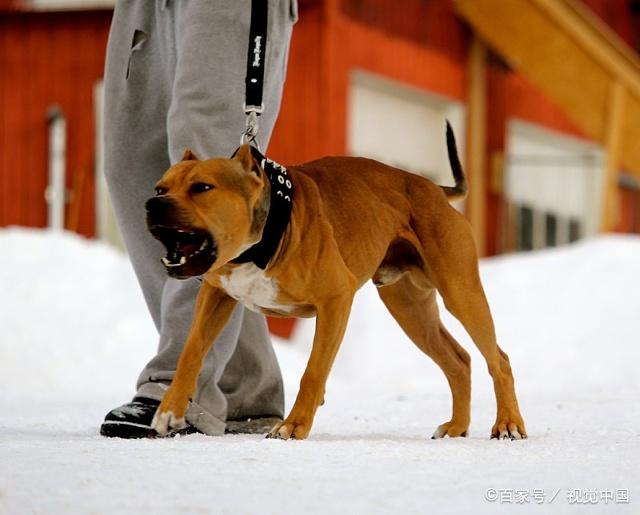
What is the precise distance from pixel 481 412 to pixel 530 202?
720cm

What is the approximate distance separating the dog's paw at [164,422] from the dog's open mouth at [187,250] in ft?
1.84

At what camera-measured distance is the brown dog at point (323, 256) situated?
2.82 metres

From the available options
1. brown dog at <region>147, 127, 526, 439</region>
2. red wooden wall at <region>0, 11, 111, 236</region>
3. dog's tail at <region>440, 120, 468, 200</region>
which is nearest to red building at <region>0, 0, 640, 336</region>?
red wooden wall at <region>0, 11, 111, 236</region>

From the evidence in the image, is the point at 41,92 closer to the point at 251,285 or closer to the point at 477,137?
the point at 477,137

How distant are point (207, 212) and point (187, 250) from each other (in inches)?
4.2

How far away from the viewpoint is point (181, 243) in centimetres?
278

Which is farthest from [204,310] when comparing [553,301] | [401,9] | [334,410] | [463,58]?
[463,58]

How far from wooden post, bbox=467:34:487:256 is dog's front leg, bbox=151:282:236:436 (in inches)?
308

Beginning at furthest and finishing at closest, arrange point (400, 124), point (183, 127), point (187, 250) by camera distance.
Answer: point (400, 124)
point (183, 127)
point (187, 250)

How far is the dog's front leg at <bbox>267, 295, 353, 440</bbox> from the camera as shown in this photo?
3.09 meters

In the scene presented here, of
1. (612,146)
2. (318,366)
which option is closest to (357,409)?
(318,366)

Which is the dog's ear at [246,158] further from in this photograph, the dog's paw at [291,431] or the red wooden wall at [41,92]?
the red wooden wall at [41,92]

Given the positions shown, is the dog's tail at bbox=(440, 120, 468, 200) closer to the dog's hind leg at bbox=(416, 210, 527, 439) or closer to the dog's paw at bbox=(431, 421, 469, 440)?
the dog's hind leg at bbox=(416, 210, 527, 439)

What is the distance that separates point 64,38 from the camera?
30.7 feet
